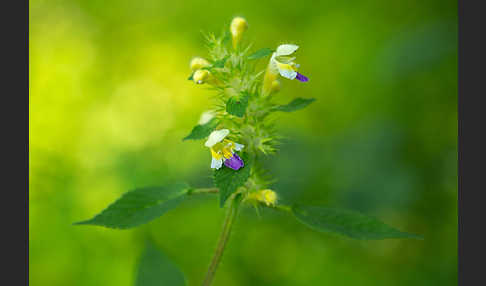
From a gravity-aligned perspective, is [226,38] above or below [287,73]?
above

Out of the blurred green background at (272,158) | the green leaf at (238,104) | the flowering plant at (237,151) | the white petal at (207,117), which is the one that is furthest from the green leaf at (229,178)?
the blurred green background at (272,158)

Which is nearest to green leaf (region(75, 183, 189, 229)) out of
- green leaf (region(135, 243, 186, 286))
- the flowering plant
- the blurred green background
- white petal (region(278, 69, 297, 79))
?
the flowering plant

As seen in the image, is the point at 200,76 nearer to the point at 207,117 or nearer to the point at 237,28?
the point at 207,117

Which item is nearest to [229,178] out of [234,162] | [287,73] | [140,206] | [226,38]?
[234,162]

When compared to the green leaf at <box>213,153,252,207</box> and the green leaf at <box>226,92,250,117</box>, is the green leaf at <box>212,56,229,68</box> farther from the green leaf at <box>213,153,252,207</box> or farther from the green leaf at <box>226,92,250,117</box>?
the green leaf at <box>213,153,252,207</box>

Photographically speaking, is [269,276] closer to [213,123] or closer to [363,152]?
[363,152]

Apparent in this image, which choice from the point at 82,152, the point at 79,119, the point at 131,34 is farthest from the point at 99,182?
the point at 131,34
